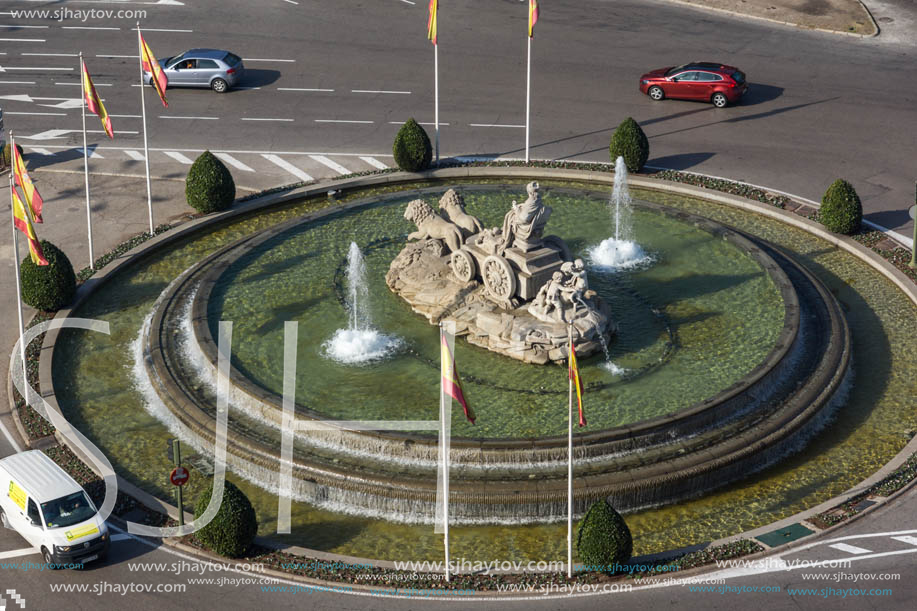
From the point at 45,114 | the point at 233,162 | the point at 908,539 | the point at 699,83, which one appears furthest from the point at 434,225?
the point at 45,114

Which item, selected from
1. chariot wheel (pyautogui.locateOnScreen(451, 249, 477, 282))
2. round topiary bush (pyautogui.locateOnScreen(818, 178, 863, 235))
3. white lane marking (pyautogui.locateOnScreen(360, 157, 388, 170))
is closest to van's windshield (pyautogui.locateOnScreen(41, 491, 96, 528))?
chariot wheel (pyautogui.locateOnScreen(451, 249, 477, 282))

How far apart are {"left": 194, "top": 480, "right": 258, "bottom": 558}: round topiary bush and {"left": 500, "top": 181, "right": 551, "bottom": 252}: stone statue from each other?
11.3m

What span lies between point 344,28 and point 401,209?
22.2m

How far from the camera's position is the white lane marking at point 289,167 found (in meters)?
45.0

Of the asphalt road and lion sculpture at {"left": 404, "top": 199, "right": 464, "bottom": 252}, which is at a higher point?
the asphalt road

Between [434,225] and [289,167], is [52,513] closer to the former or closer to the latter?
[434,225]

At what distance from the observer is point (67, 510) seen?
26.0 m

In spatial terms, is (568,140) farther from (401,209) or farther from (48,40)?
Result: (48,40)

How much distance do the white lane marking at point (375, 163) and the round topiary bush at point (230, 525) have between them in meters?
22.3

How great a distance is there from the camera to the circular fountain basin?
90.1 feet

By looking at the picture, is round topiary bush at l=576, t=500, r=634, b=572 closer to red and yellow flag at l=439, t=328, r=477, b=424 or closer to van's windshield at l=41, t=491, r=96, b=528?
red and yellow flag at l=439, t=328, r=477, b=424

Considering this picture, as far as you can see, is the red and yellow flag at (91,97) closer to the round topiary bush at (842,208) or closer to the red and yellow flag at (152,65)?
Answer: the red and yellow flag at (152,65)

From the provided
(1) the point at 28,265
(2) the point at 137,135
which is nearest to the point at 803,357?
(1) the point at 28,265

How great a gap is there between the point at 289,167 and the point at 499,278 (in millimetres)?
15812
